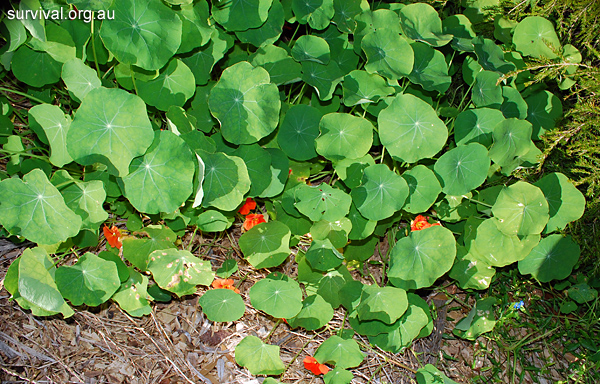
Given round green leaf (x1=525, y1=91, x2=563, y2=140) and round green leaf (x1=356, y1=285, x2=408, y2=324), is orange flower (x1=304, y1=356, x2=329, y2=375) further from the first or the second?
round green leaf (x1=525, y1=91, x2=563, y2=140)

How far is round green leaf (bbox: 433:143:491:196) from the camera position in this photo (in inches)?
83.3

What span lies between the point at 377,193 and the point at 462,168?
48cm

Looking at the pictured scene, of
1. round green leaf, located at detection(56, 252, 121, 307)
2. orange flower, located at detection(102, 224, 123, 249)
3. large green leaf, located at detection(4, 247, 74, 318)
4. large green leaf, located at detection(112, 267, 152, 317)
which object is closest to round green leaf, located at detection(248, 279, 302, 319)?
large green leaf, located at detection(112, 267, 152, 317)

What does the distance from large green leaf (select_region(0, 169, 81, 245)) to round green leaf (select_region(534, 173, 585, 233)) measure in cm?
240

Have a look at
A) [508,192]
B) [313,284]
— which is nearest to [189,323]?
[313,284]

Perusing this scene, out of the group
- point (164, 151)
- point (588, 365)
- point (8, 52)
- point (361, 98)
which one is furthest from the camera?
point (588, 365)

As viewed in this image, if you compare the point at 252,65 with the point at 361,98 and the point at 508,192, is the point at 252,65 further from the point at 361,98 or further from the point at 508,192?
the point at 508,192

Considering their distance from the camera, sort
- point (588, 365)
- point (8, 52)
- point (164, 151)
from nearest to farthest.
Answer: point (164, 151)
point (8, 52)
point (588, 365)

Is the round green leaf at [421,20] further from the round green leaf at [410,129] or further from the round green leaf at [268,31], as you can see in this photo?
the round green leaf at [268,31]

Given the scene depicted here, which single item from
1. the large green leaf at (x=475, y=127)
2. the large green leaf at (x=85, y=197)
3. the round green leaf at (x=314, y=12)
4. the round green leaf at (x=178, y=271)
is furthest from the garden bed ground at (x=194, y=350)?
the round green leaf at (x=314, y=12)

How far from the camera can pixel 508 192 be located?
6.97 feet

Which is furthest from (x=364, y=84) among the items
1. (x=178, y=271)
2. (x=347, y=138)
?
(x=178, y=271)

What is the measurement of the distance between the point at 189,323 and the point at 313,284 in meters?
0.72

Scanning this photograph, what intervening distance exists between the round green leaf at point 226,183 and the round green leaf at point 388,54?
85cm
